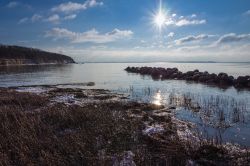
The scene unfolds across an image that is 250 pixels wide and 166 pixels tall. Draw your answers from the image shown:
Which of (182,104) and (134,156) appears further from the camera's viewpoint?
(182,104)

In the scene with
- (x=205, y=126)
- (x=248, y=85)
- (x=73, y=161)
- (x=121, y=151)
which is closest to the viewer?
(x=73, y=161)

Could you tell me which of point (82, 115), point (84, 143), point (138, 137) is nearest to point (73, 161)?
point (84, 143)

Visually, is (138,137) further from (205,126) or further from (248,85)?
(248,85)

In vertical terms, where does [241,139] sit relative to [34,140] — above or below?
below

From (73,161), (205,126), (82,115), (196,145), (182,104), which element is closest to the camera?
(73,161)

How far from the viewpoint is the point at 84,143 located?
31.9ft

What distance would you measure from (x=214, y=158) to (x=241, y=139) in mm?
4606

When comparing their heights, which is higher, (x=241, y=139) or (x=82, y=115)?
(x=82, y=115)

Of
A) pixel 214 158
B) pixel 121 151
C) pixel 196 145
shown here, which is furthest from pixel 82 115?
pixel 214 158

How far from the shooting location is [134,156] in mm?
8961

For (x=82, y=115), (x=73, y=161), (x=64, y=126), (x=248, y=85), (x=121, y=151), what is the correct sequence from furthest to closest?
(x=248, y=85) → (x=82, y=115) → (x=64, y=126) → (x=121, y=151) → (x=73, y=161)

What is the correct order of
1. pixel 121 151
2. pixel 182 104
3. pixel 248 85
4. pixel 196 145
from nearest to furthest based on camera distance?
1. pixel 121 151
2. pixel 196 145
3. pixel 182 104
4. pixel 248 85

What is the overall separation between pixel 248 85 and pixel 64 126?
110 ft

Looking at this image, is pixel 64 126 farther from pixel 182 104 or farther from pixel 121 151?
pixel 182 104
